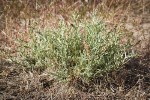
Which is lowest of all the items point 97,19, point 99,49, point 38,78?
point 38,78

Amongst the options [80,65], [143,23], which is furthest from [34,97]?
[143,23]

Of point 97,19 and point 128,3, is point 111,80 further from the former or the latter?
point 128,3

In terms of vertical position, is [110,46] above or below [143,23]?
below

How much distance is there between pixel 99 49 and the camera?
115 inches

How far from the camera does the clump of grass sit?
2840 millimetres

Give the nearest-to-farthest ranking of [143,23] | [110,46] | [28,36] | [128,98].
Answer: [128,98] → [110,46] → [28,36] → [143,23]

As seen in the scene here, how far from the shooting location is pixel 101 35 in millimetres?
2979

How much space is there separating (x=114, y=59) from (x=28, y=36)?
0.94 meters

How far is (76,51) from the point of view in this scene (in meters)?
2.97

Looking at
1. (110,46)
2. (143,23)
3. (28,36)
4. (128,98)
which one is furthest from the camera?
(143,23)

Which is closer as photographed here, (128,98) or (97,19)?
(128,98)

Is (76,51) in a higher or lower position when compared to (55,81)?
higher

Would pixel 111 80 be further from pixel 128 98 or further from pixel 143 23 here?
pixel 143 23

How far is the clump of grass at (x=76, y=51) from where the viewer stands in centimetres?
284
